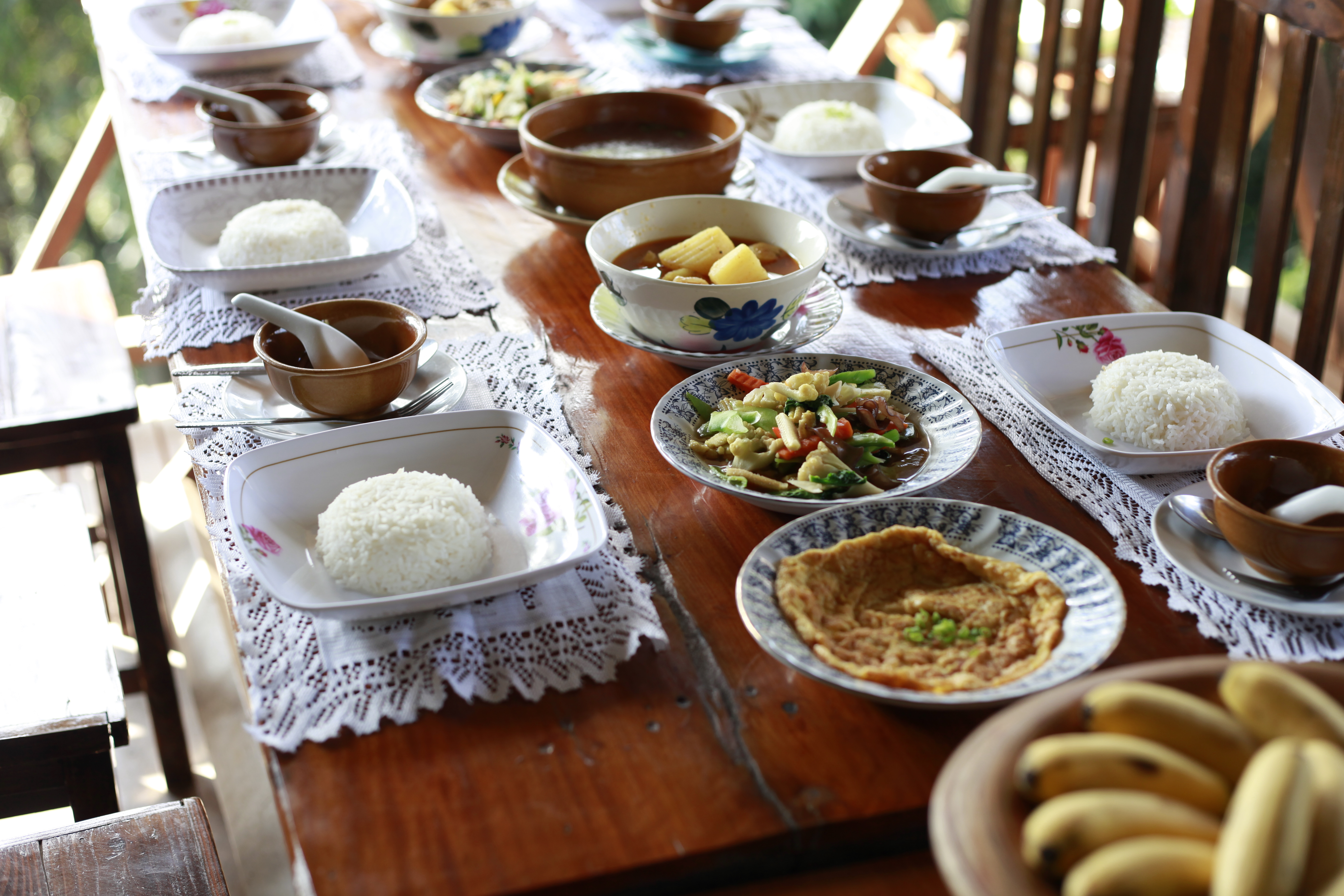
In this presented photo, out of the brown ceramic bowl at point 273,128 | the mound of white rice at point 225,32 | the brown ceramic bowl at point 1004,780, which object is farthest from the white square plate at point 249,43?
the brown ceramic bowl at point 1004,780

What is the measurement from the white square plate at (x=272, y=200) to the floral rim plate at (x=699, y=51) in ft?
2.57

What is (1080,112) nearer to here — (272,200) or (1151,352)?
(1151,352)

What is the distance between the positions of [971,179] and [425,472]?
86 centimetres

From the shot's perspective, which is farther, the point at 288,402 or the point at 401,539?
the point at 288,402

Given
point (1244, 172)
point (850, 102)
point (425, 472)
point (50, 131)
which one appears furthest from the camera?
point (50, 131)

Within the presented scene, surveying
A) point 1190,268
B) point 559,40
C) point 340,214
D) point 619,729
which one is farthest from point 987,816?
point 559,40

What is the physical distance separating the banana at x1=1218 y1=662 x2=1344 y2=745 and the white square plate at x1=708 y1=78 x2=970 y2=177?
4.07ft

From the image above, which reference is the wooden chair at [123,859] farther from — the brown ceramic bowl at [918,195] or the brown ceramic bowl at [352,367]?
the brown ceramic bowl at [918,195]

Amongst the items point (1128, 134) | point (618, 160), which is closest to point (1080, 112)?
point (1128, 134)

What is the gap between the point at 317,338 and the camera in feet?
3.54

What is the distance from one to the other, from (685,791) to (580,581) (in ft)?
0.74

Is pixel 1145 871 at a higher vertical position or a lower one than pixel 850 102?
higher

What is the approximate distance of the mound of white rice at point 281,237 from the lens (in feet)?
4.42

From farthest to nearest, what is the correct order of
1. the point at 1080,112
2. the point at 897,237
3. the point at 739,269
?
the point at 1080,112 < the point at 897,237 < the point at 739,269
